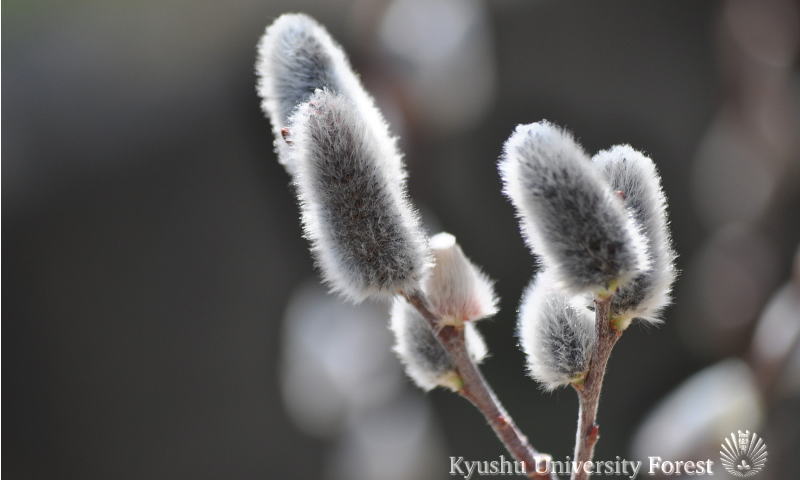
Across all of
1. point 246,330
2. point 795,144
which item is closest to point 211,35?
point 246,330

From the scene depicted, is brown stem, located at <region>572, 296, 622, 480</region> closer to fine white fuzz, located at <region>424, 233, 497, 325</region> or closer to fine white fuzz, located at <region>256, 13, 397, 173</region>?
fine white fuzz, located at <region>424, 233, 497, 325</region>

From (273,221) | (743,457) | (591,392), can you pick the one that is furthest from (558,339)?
(273,221)

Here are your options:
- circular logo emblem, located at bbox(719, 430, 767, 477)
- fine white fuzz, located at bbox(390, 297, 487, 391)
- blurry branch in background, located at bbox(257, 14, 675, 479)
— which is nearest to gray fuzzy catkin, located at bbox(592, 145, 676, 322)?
blurry branch in background, located at bbox(257, 14, 675, 479)

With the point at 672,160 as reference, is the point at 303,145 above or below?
below

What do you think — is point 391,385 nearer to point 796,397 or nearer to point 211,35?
point 796,397

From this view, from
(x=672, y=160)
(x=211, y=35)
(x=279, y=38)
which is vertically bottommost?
(x=279, y=38)

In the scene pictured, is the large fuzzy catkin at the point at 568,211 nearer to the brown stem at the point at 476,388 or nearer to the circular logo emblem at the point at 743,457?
the brown stem at the point at 476,388

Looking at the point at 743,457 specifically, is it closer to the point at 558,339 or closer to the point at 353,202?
the point at 558,339
